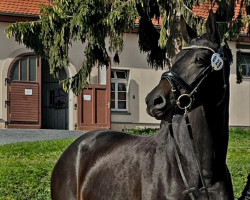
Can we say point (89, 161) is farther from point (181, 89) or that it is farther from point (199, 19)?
point (199, 19)

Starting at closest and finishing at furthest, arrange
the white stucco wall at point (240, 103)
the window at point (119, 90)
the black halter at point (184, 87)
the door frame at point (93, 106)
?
the black halter at point (184, 87) < the door frame at point (93, 106) < the window at point (119, 90) < the white stucco wall at point (240, 103)

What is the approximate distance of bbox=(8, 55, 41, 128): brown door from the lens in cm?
2291

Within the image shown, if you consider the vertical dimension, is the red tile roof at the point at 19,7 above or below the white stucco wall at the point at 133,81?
above

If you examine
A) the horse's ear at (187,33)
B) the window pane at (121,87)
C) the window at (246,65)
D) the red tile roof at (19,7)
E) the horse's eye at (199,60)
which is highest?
the red tile roof at (19,7)

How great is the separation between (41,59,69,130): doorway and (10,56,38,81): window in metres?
2.15

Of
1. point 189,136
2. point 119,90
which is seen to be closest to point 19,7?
point 119,90

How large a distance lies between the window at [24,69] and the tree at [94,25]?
7.96 meters

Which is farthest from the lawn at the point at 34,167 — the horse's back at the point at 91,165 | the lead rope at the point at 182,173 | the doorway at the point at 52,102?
the doorway at the point at 52,102

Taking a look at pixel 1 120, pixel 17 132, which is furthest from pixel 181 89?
pixel 1 120

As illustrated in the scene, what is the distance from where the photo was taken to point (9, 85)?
903 inches

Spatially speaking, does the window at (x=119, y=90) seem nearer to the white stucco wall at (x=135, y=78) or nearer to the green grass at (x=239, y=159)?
the white stucco wall at (x=135, y=78)

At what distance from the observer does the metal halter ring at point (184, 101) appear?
4082mm

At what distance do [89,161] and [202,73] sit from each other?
186 centimetres

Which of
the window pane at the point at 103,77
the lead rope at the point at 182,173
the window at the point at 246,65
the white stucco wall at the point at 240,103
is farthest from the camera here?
the window at the point at 246,65
